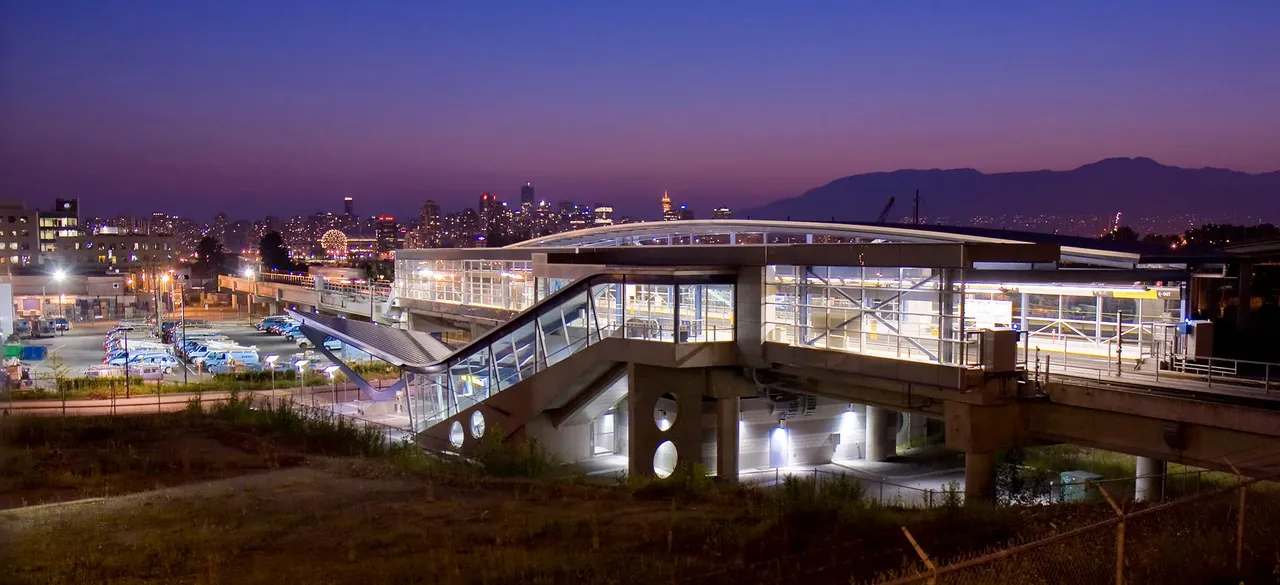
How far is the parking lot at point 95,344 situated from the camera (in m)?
54.7

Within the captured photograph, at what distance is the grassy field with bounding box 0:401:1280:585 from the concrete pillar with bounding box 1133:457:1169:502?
21.0 feet

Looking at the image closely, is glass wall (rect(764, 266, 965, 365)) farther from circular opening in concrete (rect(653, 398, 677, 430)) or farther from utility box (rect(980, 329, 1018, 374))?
circular opening in concrete (rect(653, 398, 677, 430))

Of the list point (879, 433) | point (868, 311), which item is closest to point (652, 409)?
point (868, 311)

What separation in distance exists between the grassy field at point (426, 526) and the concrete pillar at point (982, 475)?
4.42m

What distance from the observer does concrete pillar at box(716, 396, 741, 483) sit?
26.3 meters

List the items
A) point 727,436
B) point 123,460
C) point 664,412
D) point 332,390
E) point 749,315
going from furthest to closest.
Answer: point 332,390, point 664,412, point 727,436, point 749,315, point 123,460

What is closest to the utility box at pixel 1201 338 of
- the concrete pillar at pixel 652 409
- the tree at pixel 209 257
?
the concrete pillar at pixel 652 409

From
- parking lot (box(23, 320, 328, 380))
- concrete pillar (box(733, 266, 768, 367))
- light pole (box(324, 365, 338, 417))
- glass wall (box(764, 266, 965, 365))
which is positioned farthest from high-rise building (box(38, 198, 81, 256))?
glass wall (box(764, 266, 965, 365))

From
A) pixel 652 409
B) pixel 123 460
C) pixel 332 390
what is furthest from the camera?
pixel 332 390

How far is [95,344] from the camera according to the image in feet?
224

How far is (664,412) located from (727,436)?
2455mm

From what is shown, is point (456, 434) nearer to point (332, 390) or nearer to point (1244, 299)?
point (332, 390)

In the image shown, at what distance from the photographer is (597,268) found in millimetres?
28734

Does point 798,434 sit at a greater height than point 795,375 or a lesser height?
lesser
